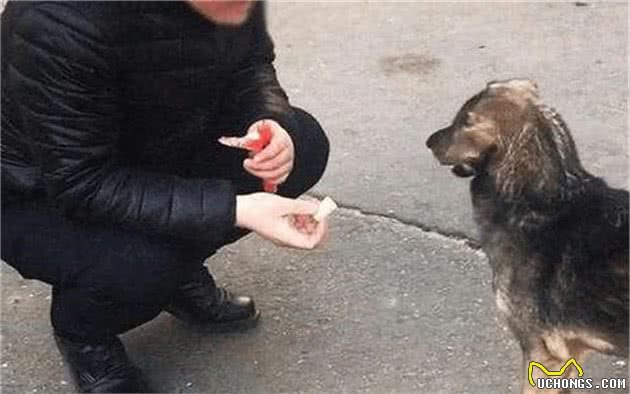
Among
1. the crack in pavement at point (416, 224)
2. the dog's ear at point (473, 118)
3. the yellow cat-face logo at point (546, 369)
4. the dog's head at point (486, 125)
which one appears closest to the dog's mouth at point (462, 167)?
the dog's head at point (486, 125)

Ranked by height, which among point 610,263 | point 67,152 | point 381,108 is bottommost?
point 381,108

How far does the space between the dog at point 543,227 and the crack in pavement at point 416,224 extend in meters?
0.76

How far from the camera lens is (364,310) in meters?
3.31

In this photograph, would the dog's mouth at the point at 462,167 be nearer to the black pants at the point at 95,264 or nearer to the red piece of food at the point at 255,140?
the red piece of food at the point at 255,140

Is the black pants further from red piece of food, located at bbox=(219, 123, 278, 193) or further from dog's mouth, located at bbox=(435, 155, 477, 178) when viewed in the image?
dog's mouth, located at bbox=(435, 155, 477, 178)

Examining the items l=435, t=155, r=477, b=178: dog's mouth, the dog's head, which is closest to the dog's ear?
the dog's head

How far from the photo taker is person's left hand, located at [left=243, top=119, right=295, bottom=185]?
2.72m

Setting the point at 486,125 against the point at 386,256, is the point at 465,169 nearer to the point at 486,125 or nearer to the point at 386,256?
the point at 486,125

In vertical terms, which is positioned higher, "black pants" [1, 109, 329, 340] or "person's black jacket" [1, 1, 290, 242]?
"person's black jacket" [1, 1, 290, 242]

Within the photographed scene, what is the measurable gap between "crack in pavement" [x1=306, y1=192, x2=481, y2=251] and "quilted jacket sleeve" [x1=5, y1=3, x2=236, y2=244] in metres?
1.14

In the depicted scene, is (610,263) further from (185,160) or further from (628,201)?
(185,160)

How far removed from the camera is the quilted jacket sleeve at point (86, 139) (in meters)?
2.43

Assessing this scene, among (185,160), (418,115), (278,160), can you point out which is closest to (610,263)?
(278,160)

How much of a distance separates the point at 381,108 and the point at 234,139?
2005 mm
